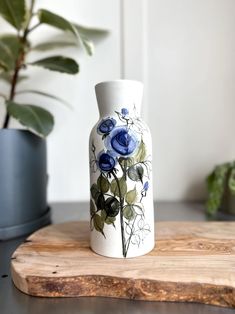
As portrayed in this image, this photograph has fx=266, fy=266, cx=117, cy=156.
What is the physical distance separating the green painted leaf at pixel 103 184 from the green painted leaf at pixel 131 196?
0.11 ft

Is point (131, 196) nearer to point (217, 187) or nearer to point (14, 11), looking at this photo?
point (217, 187)

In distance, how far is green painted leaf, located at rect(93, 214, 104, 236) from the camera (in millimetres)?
409

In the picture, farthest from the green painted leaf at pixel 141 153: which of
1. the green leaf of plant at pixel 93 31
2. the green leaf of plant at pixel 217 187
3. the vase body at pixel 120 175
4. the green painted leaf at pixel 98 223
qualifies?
the green leaf of plant at pixel 93 31

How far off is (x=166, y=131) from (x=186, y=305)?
528mm

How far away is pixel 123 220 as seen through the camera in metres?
0.40

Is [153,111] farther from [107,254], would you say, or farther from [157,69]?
[107,254]

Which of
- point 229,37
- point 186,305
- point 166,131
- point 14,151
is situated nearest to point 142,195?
point 186,305

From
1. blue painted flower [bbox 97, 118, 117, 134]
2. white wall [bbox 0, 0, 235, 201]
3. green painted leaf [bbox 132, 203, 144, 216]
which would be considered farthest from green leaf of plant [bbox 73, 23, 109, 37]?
green painted leaf [bbox 132, 203, 144, 216]

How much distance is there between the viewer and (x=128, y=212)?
40cm

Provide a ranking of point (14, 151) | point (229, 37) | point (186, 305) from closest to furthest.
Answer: point (186, 305) < point (14, 151) < point (229, 37)

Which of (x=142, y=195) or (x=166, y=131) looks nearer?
(x=142, y=195)

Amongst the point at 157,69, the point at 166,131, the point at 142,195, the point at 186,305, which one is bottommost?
the point at 186,305

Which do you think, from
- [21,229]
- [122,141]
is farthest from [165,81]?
[21,229]

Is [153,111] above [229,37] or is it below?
below
